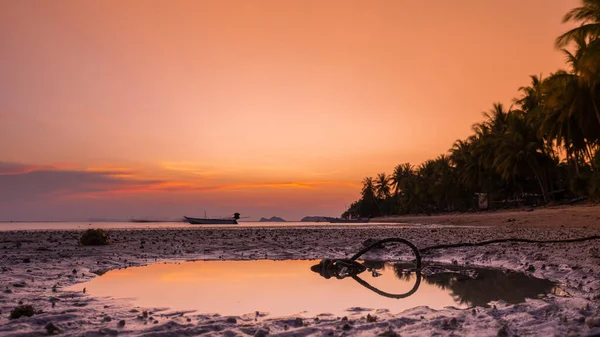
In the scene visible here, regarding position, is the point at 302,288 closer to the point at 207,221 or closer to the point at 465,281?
the point at 465,281

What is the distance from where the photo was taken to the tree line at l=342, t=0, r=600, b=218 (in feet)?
104

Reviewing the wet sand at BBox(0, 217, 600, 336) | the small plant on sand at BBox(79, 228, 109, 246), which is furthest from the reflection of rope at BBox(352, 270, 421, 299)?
the small plant on sand at BBox(79, 228, 109, 246)

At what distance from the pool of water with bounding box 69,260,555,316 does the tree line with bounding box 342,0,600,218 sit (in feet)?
74.7

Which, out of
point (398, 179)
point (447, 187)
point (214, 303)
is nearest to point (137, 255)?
point (214, 303)

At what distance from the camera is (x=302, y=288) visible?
28.1ft

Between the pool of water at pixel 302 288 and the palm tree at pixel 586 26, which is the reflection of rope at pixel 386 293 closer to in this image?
the pool of water at pixel 302 288

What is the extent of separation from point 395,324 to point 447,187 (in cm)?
8565

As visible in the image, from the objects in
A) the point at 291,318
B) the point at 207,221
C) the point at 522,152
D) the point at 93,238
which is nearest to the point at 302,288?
the point at 291,318

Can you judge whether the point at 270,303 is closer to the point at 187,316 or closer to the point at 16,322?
the point at 187,316

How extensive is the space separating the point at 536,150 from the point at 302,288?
191 feet

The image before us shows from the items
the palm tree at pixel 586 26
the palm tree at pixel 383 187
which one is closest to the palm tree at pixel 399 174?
the palm tree at pixel 383 187

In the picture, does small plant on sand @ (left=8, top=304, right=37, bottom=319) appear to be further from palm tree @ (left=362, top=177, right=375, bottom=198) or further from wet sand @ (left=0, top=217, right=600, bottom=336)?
palm tree @ (left=362, top=177, right=375, bottom=198)

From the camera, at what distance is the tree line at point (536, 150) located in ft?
104

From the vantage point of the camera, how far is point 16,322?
17.7ft
